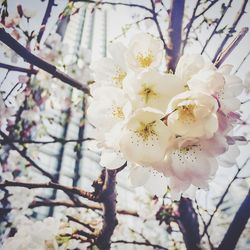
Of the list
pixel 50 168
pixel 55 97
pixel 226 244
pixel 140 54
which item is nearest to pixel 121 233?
pixel 55 97

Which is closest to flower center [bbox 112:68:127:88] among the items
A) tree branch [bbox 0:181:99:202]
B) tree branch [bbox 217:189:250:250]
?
tree branch [bbox 0:181:99:202]

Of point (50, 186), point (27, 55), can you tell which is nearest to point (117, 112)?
point (27, 55)

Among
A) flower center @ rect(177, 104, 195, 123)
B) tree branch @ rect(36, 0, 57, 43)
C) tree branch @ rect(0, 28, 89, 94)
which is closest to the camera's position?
flower center @ rect(177, 104, 195, 123)

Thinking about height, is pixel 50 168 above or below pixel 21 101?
above

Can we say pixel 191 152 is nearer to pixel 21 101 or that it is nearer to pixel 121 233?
pixel 21 101

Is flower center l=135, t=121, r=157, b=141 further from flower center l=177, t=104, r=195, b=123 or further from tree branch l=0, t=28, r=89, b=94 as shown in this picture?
tree branch l=0, t=28, r=89, b=94

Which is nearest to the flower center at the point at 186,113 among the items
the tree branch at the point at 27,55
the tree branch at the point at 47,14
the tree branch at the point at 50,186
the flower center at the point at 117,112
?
the flower center at the point at 117,112

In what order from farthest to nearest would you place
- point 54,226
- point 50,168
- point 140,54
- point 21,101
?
point 50,168 < point 21,101 < point 54,226 < point 140,54
